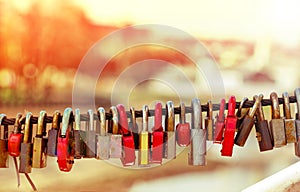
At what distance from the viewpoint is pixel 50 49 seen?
131 centimetres

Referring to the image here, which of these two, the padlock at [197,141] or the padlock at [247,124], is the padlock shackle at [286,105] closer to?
the padlock at [247,124]

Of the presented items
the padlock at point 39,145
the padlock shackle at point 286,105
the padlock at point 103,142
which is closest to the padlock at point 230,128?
the padlock shackle at point 286,105

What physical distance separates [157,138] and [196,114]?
0.27 ft

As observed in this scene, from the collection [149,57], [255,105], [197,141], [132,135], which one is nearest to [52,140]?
[132,135]

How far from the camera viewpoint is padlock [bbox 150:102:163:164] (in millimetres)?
696

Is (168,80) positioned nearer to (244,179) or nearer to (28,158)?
(244,179)

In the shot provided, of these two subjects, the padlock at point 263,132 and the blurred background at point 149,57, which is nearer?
the padlock at point 263,132

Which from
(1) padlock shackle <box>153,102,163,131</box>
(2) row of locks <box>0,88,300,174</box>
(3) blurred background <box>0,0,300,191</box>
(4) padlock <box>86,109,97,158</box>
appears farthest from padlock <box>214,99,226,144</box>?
(3) blurred background <box>0,0,300,191</box>

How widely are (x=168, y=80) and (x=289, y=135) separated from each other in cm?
66

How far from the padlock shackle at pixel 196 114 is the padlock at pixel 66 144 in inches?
8.4

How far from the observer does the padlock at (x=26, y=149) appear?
0.69 metres

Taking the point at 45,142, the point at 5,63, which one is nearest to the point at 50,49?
the point at 5,63

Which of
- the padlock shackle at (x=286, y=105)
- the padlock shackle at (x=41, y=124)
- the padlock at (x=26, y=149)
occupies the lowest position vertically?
the padlock at (x=26, y=149)

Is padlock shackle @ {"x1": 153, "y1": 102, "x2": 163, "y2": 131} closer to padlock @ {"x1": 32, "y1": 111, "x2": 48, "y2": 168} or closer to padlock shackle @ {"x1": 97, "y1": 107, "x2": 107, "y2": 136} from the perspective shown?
padlock shackle @ {"x1": 97, "y1": 107, "x2": 107, "y2": 136}
